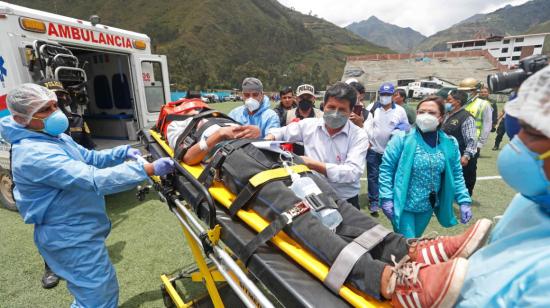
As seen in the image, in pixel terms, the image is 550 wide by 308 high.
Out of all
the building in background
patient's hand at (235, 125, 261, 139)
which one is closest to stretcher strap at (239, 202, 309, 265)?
patient's hand at (235, 125, 261, 139)

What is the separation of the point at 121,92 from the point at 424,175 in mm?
7124

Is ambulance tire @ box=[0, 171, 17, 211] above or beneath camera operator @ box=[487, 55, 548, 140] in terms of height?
beneath

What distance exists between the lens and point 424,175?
2.56 meters

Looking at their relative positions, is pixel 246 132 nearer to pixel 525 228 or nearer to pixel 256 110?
pixel 256 110

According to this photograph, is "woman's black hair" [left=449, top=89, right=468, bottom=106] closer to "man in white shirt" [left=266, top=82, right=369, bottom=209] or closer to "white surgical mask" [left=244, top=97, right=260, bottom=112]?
"man in white shirt" [left=266, top=82, right=369, bottom=209]

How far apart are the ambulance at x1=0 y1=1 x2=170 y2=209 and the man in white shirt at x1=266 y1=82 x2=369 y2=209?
12.0ft

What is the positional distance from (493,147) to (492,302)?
10.5 meters

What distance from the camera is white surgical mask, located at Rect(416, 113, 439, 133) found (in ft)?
8.15

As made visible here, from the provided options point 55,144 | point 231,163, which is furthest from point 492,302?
point 55,144

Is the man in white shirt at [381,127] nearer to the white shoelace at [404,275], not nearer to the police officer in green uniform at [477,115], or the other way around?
the police officer in green uniform at [477,115]

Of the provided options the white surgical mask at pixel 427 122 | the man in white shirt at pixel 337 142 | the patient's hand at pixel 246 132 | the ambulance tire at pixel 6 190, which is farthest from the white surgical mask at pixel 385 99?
the ambulance tire at pixel 6 190

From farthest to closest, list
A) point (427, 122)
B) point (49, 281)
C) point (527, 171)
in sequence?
point (49, 281) < point (427, 122) < point (527, 171)

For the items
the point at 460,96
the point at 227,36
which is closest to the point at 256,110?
the point at 460,96

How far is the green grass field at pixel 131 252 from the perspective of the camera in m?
2.87
